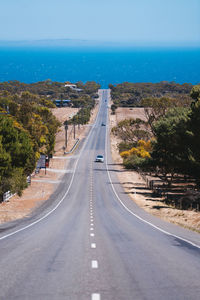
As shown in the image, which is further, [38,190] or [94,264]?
[38,190]

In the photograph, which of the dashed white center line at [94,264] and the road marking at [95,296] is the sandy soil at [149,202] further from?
the road marking at [95,296]

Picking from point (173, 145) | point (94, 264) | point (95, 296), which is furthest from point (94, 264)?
point (173, 145)

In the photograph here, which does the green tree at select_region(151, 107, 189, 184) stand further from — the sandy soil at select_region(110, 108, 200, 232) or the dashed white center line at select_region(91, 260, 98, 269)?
the dashed white center line at select_region(91, 260, 98, 269)

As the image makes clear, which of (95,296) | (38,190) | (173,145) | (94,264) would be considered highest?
(173,145)

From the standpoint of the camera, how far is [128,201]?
4384 centimetres

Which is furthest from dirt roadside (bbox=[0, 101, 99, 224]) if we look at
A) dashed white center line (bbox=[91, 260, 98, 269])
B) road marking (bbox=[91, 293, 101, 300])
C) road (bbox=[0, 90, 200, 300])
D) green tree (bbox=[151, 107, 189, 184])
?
road marking (bbox=[91, 293, 101, 300])

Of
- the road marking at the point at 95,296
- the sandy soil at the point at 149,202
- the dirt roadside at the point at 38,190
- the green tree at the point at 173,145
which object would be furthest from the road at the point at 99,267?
the green tree at the point at 173,145

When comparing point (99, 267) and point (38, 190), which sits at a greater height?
point (99, 267)

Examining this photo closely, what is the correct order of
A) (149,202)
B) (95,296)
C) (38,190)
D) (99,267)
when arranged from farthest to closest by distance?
(38,190), (149,202), (99,267), (95,296)

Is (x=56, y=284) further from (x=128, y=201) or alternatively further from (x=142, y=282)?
(x=128, y=201)

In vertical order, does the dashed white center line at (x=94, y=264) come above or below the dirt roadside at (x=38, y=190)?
above

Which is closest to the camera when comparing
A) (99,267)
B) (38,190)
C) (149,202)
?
(99,267)

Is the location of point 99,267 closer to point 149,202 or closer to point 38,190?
point 149,202

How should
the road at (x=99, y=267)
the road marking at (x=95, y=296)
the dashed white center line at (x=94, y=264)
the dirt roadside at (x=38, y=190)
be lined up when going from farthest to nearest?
the dirt roadside at (x=38, y=190)
the dashed white center line at (x=94, y=264)
the road at (x=99, y=267)
the road marking at (x=95, y=296)
